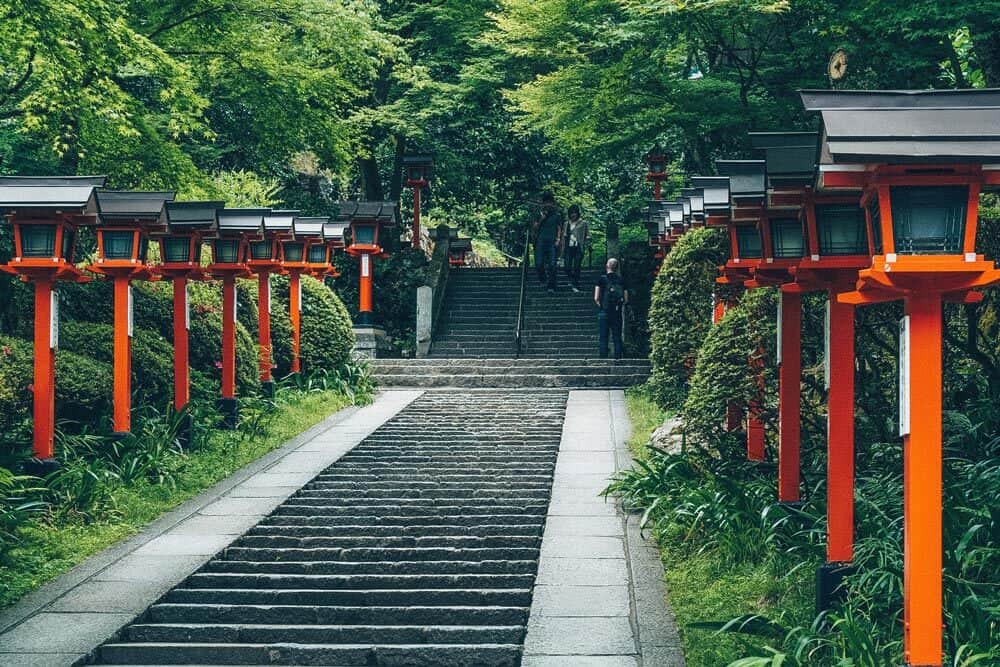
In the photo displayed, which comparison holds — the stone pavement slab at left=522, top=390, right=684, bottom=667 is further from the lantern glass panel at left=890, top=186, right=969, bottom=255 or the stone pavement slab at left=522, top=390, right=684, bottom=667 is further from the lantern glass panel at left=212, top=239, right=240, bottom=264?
the lantern glass panel at left=212, top=239, right=240, bottom=264

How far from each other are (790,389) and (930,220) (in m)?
3.55

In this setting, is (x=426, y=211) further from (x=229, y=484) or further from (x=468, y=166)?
(x=229, y=484)

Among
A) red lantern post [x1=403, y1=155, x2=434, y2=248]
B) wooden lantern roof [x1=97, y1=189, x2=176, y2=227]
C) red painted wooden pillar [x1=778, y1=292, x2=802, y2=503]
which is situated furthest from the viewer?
red lantern post [x1=403, y1=155, x2=434, y2=248]

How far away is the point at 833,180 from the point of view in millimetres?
5723

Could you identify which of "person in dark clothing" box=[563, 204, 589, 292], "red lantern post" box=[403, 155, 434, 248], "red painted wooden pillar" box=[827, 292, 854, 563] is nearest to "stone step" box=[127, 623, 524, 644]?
"red painted wooden pillar" box=[827, 292, 854, 563]

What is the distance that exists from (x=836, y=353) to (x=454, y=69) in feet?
71.9

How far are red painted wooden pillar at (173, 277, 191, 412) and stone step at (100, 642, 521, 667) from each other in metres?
6.68

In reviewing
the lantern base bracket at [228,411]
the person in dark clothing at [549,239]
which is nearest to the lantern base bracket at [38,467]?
the lantern base bracket at [228,411]

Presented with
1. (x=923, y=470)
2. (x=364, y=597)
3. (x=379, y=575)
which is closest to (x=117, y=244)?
(x=379, y=575)

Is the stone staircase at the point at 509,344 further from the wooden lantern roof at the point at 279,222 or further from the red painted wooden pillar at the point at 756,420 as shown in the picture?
the red painted wooden pillar at the point at 756,420

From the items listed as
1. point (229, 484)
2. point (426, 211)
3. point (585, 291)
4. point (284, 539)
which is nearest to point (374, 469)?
point (229, 484)

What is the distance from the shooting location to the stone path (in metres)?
7.29

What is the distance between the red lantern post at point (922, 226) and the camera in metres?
5.32

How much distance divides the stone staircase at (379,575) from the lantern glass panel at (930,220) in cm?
337
